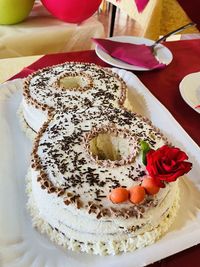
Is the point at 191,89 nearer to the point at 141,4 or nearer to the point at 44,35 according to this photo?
the point at 44,35

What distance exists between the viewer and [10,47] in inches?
51.7

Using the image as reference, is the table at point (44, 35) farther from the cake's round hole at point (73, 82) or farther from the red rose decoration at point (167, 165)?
the red rose decoration at point (167, 165)

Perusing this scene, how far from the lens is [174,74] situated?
3.55 feet

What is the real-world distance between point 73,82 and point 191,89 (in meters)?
0.28

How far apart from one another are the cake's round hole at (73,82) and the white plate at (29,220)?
13 centimetres

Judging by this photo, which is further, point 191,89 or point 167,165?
point 191,89

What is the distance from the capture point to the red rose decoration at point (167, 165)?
0.60 m

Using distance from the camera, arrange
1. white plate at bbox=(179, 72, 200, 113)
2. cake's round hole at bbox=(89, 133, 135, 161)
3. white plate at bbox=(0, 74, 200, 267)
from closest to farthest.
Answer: white plate at bbox=(0, 74, 200, 267), cake's round hole at bbox=(89, 133, 135, 161), white plate at bbox=(179, 72, 200, 113)

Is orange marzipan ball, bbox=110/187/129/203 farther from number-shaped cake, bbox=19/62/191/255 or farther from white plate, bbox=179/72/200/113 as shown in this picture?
white plate, bbox=179/72/200/113

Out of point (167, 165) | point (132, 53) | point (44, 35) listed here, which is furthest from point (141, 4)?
point (167, 165)

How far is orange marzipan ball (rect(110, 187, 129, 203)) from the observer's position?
1.96 feet

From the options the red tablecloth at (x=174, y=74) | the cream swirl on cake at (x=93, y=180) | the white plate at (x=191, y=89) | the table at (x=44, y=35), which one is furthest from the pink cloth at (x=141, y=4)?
the cream swirl on cake at (x=93, y=180)

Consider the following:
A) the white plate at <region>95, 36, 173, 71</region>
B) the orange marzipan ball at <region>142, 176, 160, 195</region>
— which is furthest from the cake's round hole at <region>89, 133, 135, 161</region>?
the white plate at <region>95, 36, 173, 71</region>

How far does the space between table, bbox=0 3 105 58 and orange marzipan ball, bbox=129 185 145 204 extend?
2.78 ft
